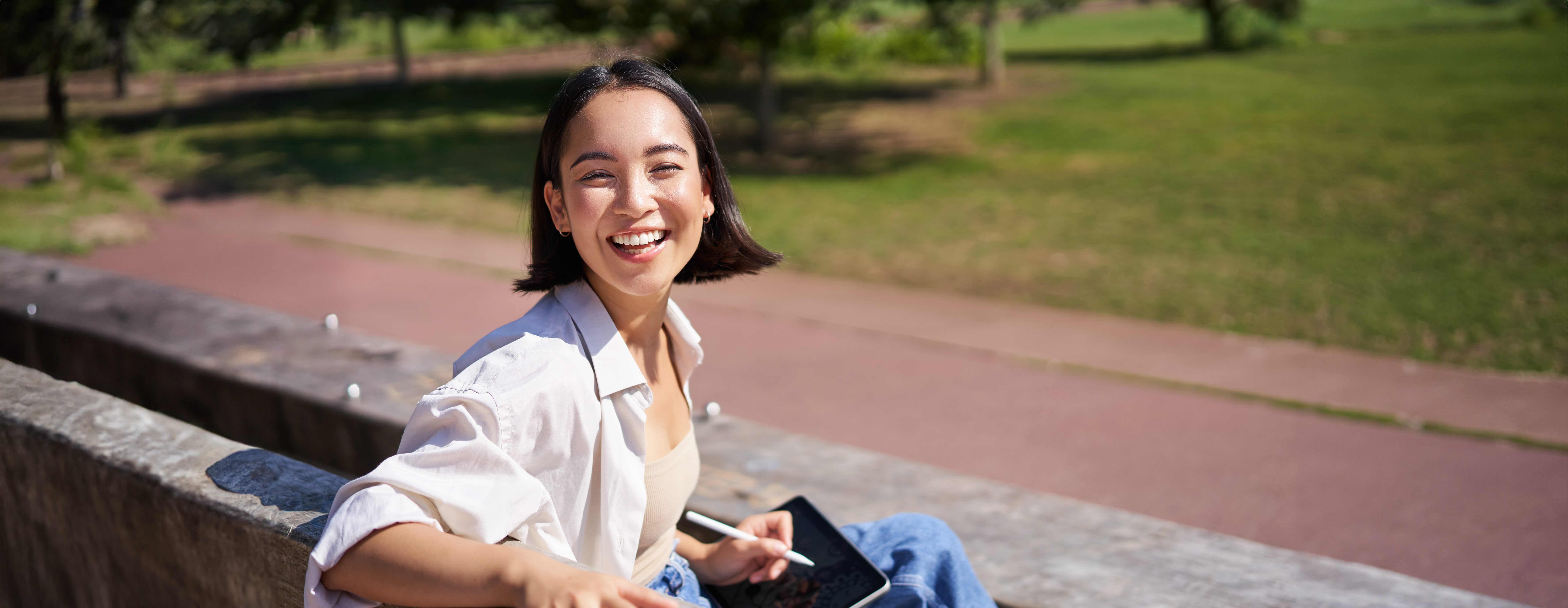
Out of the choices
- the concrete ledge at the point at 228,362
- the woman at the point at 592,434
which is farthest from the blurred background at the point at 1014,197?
the concrete ledge at the point at 228,362

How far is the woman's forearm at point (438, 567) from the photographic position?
55.6 inches

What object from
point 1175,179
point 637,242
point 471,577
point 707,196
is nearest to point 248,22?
point 1175,179

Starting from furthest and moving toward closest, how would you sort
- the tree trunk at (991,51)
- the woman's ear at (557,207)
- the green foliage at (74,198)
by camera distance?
the tree trunk at (991,51), the green foliage at (74,198), the woman's ear at (557,207)

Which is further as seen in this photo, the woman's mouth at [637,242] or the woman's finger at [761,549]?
the woman's finger at [761,549]

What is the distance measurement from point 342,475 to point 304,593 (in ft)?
5.11

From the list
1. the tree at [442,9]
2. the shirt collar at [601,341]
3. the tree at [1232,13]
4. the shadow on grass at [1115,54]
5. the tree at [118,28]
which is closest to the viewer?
the shirt collar at [601,341]

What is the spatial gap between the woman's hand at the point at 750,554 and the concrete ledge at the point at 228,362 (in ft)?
3.57

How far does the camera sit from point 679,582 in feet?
6.63

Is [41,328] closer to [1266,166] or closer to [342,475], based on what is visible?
[342,475]

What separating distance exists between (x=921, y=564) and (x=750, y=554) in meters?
0.32

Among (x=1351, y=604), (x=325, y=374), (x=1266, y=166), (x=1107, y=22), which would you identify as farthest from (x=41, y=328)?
(x=1107, y=22)

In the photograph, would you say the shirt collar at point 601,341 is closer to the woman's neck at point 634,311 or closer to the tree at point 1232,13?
the woman's neck at point 634,311

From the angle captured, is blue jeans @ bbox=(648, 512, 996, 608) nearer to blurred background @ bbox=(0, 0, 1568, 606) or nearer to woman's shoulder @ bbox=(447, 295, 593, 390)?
woman's shoulder @ bbox=(447, 295, 593, 390)

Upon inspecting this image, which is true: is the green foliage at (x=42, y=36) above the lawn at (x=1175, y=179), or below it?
above
